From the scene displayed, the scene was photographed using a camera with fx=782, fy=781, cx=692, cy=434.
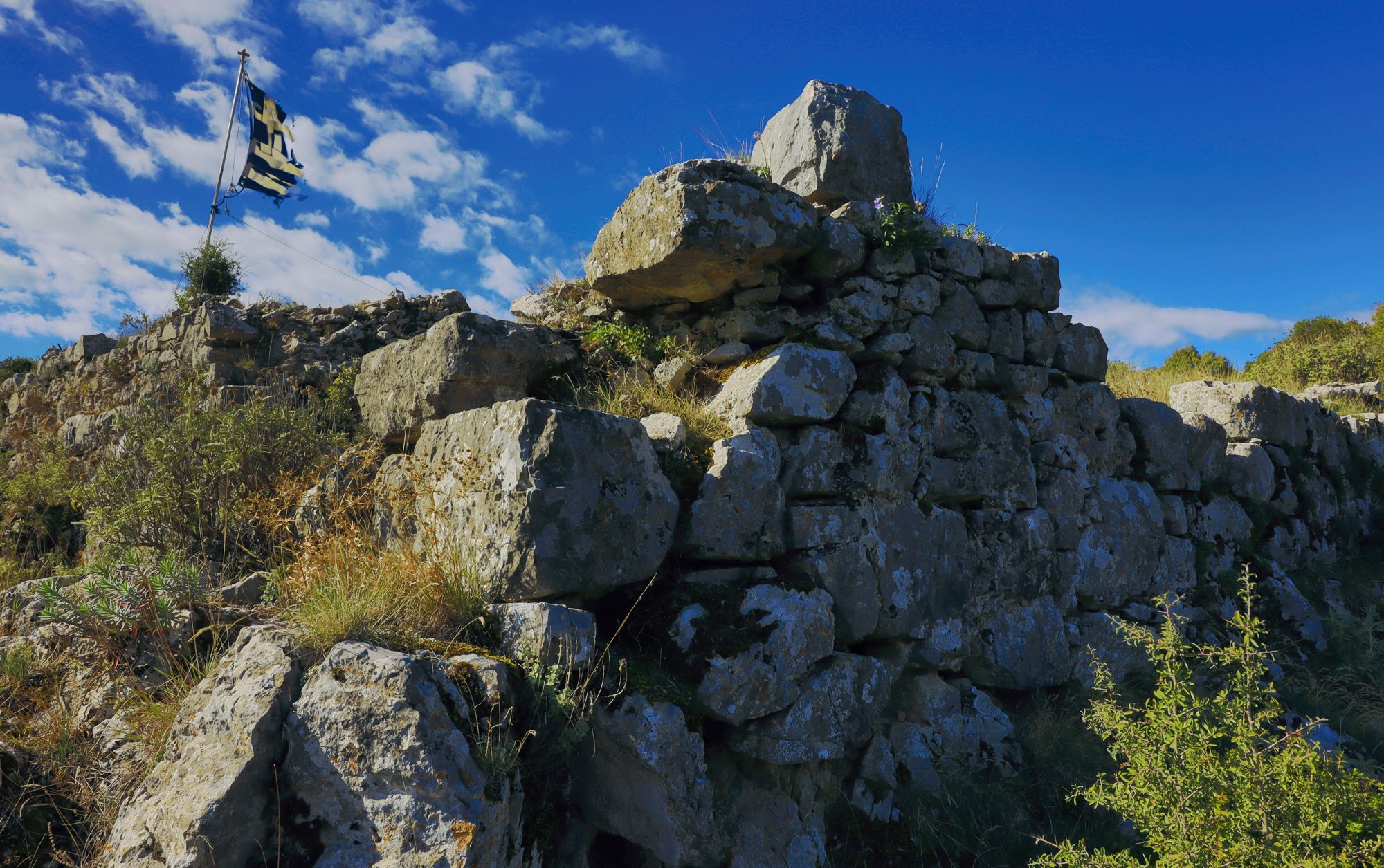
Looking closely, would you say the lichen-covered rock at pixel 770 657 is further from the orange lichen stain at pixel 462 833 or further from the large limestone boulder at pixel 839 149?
the large limestone boulder at pixel 839 149

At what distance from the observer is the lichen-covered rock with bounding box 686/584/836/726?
14.1ft

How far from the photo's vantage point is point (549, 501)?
4039 millimetres

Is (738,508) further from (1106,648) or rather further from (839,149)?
(1106,648)

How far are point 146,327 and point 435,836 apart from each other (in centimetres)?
836

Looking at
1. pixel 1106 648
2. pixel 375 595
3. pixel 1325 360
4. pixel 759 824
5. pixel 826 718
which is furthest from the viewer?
pixel 1325 360

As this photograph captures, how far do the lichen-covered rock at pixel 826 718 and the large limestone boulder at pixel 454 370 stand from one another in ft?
9.42

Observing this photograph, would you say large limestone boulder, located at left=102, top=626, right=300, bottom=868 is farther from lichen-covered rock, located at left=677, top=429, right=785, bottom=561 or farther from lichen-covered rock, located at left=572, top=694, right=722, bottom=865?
lichen-covered rock, located at left=677, top=429, right=785, bottom=561

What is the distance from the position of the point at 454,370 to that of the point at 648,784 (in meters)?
3.04

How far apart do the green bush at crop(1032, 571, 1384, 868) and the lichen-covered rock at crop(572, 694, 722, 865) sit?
1.65 metres

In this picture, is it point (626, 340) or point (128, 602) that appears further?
point (626, 340)

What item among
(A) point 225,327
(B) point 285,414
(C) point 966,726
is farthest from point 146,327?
(C) point 966,726

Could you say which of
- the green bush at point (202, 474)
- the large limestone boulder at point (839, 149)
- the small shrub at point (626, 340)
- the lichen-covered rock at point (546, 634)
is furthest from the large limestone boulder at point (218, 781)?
the large limestone boulder at point (839, 149)


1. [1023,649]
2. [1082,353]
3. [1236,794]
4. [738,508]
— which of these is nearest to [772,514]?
[738,508]

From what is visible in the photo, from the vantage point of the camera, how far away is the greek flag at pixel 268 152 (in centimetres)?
1380
